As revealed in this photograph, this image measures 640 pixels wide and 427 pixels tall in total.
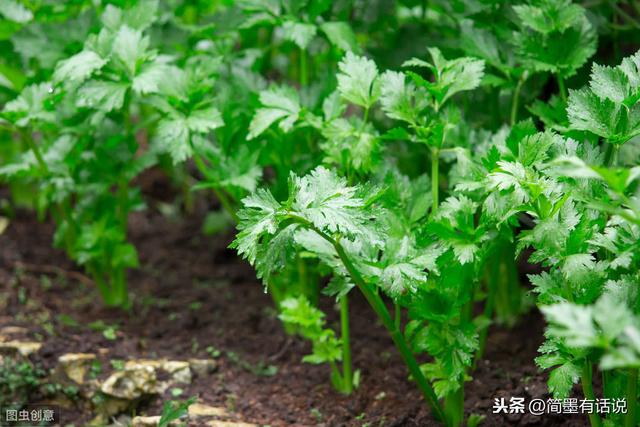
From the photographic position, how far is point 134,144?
7.84ft

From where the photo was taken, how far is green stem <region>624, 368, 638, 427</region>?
57.5 inches

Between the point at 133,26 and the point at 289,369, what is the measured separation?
1.15m

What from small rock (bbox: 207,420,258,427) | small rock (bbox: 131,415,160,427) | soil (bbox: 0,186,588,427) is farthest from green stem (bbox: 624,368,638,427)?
small rock (bbox: 131,415,160,427)

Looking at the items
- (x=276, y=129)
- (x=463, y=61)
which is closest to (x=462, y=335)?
(x=463, y=61)

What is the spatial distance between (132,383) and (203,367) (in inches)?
9.1

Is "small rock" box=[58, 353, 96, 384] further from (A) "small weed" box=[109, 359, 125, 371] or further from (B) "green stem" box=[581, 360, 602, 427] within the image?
(B) "green stem" box=[581, 360, 602, 427]

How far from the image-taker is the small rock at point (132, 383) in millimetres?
2068

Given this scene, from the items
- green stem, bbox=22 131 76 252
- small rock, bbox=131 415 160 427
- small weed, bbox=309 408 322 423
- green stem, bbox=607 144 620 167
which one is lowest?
small weed, bbox=309 408 322 423

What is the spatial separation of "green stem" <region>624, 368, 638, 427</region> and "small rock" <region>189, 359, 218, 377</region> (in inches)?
47.6

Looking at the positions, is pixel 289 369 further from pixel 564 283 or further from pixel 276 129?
pixel 564 283

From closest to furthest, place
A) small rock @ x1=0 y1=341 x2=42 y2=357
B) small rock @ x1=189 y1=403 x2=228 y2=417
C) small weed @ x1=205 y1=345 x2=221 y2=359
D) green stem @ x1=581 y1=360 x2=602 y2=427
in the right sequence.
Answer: green stem @ x1=581 y1=360 x2=602 y2=427 < small rock @ x1=189 y1=403 x2=228 y2=417 < small rock @ x1=0 y1=341 x2=42 y2=357 < small weed @ x1=205 y1=345 x2=221 y2=359

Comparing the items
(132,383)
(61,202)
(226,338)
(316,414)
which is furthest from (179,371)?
(61,202)

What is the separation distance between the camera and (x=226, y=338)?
95.6 inches

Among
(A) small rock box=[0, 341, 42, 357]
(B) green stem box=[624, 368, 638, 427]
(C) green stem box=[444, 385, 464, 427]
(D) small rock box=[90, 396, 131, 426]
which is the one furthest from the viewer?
(A) small rock box=[0, 341, 42, 357]
